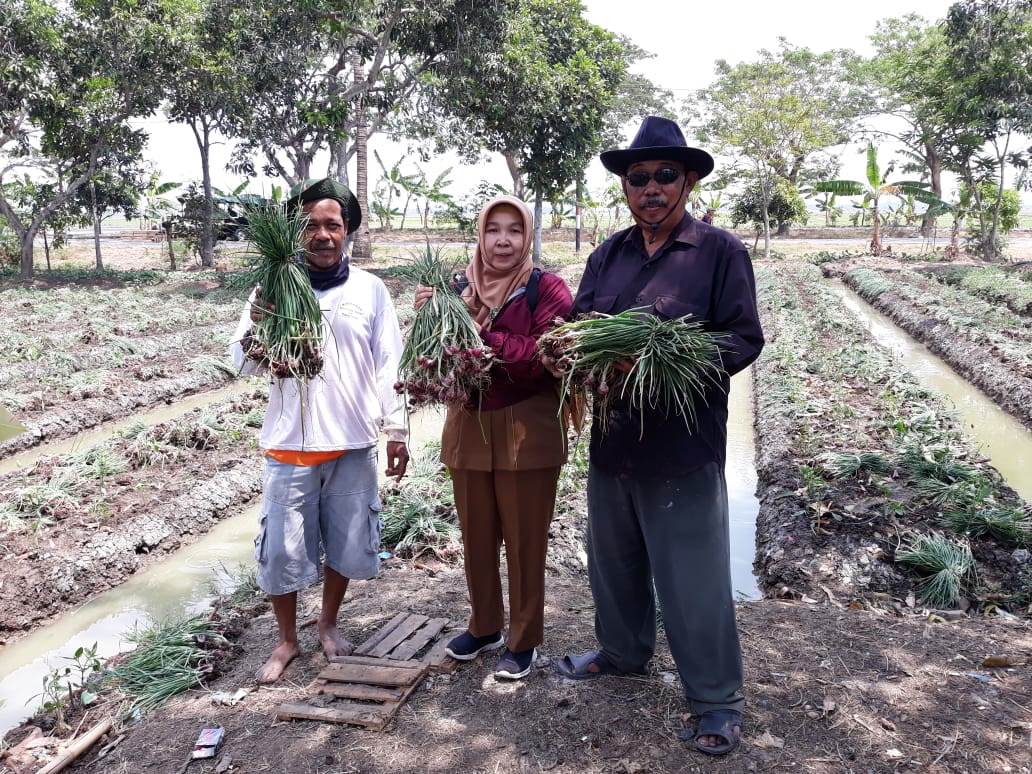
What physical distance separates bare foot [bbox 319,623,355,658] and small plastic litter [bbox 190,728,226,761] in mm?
495

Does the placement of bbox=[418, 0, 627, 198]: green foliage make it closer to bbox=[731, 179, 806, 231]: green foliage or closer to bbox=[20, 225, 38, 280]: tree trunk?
bbox=[731, 179, 806, 231]: green foliage

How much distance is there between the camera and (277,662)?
2900 millimetres

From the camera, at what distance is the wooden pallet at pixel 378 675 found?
102 inches

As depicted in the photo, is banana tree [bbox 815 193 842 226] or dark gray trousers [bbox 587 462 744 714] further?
banana tree [bbox 815 193 842 226]

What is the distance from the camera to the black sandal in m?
2.34

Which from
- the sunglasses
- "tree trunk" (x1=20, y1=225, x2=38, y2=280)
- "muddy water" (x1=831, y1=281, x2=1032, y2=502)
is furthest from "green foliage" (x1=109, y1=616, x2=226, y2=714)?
"tree trunk" (x1=20, y1=225, x2=38, y2=280)

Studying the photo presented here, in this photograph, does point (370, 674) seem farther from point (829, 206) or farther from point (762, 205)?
point (829, 206)

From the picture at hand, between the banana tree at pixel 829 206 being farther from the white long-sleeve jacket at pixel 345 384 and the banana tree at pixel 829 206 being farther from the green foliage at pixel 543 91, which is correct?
the white long-sleeve jacket at pixel 345 384

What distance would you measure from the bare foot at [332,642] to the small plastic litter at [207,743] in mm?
495

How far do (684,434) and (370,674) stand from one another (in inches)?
55.1

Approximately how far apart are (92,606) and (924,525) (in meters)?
4.49

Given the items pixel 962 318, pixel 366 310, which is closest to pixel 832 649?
pixel 366 310

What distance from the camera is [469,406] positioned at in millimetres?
2596

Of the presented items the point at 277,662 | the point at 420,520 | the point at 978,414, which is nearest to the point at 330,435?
the point at 277,662
